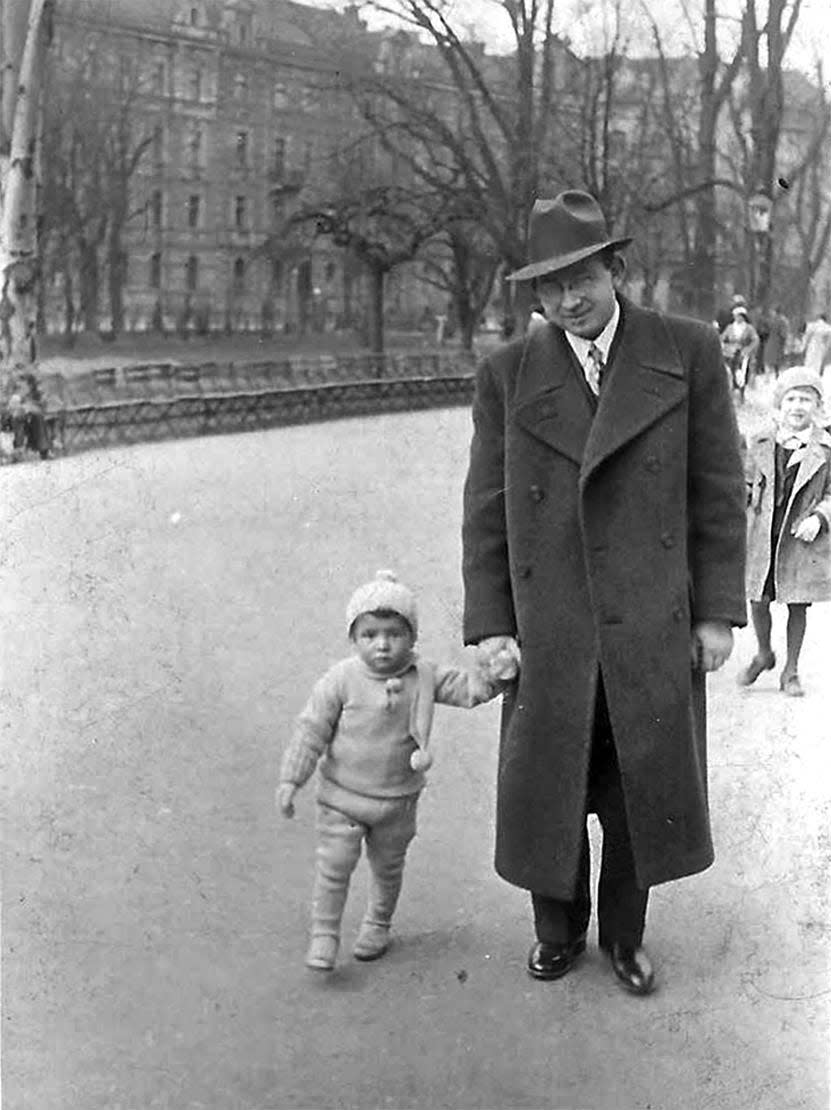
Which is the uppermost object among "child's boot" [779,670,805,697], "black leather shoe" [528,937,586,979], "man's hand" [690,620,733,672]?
"man's hand" [690,620,733,672]

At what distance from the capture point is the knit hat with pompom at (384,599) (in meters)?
3.41

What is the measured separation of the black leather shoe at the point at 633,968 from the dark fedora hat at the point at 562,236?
1553mm

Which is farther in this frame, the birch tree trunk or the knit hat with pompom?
the birch tree trunk

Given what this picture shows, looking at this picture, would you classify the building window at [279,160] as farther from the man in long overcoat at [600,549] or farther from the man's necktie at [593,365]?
the man's necktie at [593,365]

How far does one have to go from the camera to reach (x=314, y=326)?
3.79 metres

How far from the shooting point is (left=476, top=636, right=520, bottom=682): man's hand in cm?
351

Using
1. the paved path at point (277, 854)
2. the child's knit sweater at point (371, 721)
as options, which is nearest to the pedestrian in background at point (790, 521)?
the paved path at point (277, 854)

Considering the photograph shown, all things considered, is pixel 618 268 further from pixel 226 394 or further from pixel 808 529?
pixel 808 529

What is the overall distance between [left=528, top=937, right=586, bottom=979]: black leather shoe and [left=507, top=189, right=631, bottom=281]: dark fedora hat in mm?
1527

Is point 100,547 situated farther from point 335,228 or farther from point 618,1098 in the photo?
point 618,1098

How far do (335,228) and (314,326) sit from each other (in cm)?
24

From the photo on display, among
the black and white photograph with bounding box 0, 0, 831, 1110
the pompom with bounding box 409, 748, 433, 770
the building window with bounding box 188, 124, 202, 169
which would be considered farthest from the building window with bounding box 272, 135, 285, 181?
the pompom with bounding box 409, 748, 433, 770

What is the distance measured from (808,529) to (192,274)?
6.10 ft

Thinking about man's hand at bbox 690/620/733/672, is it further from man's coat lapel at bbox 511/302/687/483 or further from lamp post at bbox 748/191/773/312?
lamp post at bbox 748/191/773/312
